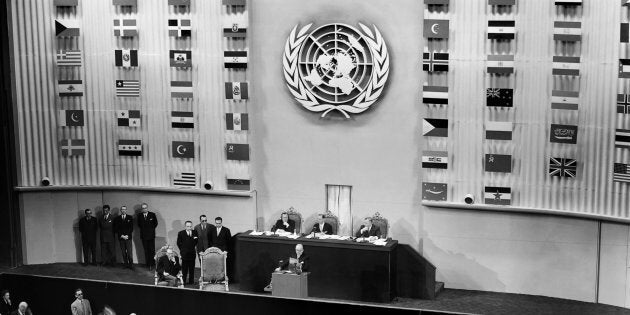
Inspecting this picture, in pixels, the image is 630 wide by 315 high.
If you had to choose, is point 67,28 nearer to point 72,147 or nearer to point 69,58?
point 69,58

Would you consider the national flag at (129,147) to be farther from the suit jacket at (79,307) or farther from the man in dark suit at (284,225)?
the suit jacket at (79,307)

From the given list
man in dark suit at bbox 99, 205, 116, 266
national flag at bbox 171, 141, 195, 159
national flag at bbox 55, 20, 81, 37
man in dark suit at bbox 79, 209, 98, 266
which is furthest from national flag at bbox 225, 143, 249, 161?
national flag at bbox 55, 20, 81, 37

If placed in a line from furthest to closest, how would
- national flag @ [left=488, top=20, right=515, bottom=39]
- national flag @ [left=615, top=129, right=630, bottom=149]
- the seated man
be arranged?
the seated man < national flag @ [left=488, top=20, right=515, bottom=39] < national flag @ [left=615, top=129, right=630, bottom=149]

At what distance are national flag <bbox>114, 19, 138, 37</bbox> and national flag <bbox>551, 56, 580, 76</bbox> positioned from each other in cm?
878

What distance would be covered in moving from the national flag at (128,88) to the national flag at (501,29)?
25.1 ft

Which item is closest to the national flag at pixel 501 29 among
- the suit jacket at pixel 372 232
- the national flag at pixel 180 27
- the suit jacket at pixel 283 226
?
the suit jacket at pixel 372 232

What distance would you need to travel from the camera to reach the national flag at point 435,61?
16719 mm

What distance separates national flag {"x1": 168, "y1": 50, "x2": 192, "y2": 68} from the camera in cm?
1830

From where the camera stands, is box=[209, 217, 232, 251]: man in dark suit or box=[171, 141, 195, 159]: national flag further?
box=[171, 141, 195, 159]: national flag

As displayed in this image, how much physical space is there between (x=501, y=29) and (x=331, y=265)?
217 inches

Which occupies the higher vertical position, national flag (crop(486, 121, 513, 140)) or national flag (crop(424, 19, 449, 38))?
national flag (crop(424, 19, 449, 38))

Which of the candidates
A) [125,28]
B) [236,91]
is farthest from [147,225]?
[125,28]

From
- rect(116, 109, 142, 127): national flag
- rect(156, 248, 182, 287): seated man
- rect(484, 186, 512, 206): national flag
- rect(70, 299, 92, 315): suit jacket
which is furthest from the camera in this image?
rect(116, 109, 142, 127): national flag

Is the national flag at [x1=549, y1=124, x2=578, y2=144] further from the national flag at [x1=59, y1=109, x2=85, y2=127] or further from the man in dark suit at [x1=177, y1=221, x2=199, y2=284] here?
the national flag at [x1=59, y1=109, x2=85, y2=127]
